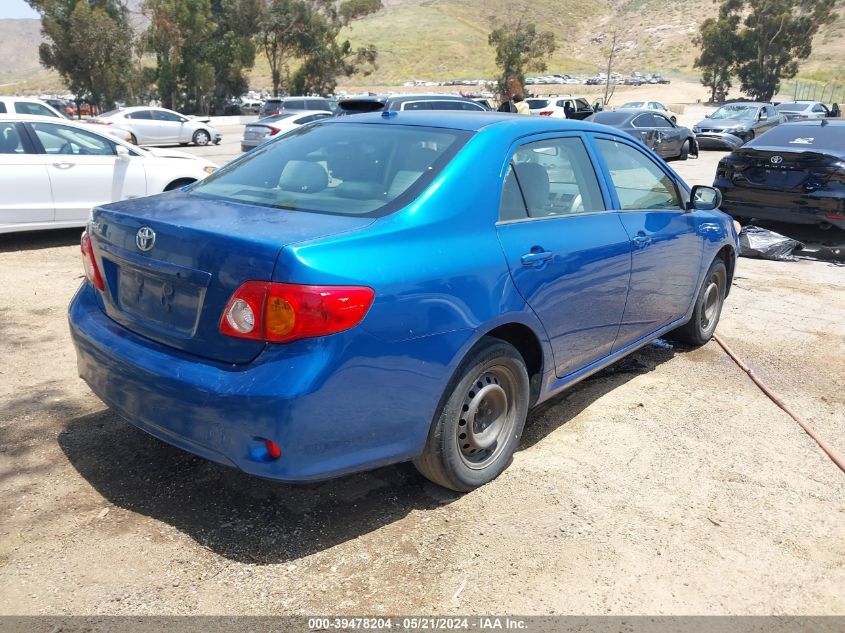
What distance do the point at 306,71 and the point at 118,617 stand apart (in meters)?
56.0

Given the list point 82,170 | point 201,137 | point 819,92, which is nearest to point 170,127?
point 201,137

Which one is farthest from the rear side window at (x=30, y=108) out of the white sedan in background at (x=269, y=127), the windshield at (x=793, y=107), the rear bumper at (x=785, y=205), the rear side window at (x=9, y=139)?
the windshield at (x=793, y=107)

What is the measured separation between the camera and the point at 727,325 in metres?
6.52

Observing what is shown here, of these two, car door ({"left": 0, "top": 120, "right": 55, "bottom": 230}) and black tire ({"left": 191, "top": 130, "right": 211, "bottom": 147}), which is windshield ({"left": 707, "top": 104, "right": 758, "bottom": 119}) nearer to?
black tire ({"left": 191, "top": 130, "right": 211, "bottom": 147})

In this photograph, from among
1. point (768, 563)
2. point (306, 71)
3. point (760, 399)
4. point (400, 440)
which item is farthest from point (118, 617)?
point (306, 71)

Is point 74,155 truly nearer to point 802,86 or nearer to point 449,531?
point 449,531

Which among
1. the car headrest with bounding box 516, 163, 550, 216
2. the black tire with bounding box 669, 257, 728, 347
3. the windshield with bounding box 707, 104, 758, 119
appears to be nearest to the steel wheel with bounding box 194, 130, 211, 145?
the windshield with bounding box 707, 104, 758, 119

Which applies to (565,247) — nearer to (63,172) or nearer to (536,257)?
(536,257)

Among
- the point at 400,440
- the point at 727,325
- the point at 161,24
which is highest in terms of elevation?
the point at 161,24

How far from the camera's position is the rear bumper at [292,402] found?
2705 millimetres

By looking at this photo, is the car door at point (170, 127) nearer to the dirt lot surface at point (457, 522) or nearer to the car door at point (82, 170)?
the car door at point (82, 170)

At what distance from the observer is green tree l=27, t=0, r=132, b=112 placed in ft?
124

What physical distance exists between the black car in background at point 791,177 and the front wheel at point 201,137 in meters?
21.5

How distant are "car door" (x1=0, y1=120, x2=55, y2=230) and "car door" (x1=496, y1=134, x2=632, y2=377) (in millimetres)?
6627
